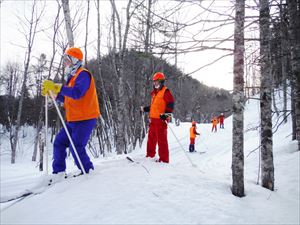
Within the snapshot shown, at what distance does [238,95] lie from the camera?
4277mm

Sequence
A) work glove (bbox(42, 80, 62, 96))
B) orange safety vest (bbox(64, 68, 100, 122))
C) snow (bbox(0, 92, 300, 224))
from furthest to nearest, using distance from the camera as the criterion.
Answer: orange safety vest (bbox(64, 68, 100, 122)) → work glove (bbox(42, 80, 62, 96)) → snow (bbox(0, 92, 300, 224))

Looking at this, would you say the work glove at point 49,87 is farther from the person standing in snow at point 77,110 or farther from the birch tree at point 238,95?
the birch tree at point 238,95

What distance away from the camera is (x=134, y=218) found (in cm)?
276

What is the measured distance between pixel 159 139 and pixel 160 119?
414mm

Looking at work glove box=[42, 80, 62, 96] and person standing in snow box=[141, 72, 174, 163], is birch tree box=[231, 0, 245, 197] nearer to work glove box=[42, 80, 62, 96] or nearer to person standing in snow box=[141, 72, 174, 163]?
person standing in snow box=[141, 72, 174, 163]

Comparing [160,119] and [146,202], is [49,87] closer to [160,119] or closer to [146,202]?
[146,202]

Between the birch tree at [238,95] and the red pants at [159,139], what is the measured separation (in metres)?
1.60

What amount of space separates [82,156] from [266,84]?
138 inches

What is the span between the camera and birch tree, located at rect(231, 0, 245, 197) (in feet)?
14.0

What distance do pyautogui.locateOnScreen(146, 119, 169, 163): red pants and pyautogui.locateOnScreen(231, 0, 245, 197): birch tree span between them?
1599 mm

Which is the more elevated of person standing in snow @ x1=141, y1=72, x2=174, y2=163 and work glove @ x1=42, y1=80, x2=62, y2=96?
work glove @ x1=42, y1=80, x2=62, y2=96

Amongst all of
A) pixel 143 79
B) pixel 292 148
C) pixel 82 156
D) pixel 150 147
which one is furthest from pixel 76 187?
pixel 143 79

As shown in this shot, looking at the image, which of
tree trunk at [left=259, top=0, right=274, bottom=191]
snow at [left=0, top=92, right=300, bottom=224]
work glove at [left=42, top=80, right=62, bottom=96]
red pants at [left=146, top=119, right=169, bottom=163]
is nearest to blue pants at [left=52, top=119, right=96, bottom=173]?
snow at [left=0, top=92, right=300, bottom=224]

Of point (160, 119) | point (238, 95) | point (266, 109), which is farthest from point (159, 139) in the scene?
point (266, 109)
